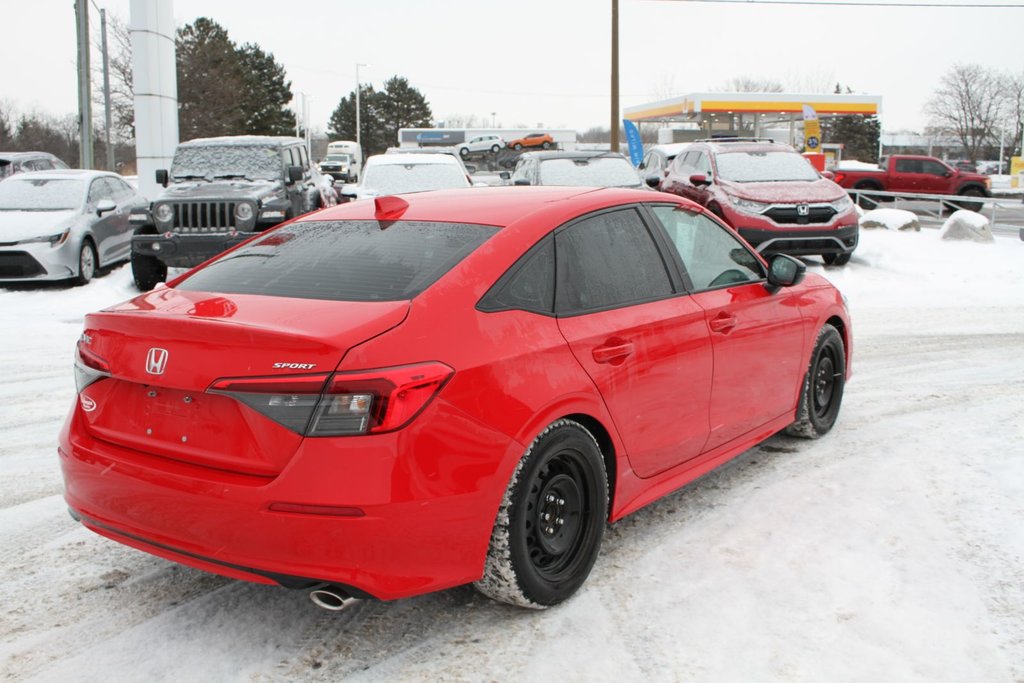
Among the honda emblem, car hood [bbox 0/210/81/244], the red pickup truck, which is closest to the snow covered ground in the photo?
the honda emblem

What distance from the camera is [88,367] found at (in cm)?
348

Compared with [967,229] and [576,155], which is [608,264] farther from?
[967,229]

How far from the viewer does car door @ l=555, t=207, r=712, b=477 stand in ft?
12.6

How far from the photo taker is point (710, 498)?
4914 mm

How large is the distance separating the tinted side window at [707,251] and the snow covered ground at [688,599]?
1.10 meters

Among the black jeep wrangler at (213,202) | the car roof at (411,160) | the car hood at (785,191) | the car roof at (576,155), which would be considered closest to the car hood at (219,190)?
the black jeep wrangler at (213,202)

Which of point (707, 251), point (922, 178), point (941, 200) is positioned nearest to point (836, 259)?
point (941, 200)

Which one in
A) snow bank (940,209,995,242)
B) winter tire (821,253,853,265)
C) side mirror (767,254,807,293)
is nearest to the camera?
side mirror (767,254,807,293)

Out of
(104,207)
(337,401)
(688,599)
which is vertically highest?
(104,207)

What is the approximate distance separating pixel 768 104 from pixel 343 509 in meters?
51.1

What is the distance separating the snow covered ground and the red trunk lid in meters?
0.74

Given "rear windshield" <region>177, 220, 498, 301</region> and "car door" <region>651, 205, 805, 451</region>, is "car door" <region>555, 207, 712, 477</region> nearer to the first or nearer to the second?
"car door" <region>651, 205, 805, 451</region>

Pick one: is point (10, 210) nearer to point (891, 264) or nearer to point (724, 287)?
point (724, 287)

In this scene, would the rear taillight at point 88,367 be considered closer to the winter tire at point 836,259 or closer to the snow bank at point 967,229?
the winter tire at point 836,259
